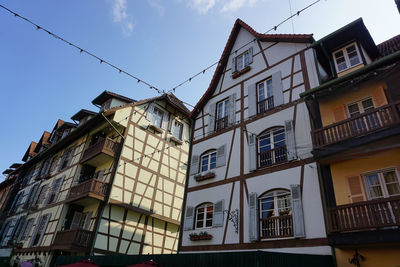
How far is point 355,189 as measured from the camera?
8781mm

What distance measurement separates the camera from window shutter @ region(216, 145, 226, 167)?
12.9 metres

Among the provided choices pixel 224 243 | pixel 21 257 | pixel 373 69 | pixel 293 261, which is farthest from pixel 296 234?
pixel 21 257

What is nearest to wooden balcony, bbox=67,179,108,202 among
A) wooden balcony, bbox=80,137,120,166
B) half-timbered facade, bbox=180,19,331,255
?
wooden balcony, bbox=80,137,120,166

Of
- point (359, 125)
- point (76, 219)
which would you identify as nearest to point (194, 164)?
point (359, 125)

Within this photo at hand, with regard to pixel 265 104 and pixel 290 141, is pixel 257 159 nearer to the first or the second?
pixel 290 141

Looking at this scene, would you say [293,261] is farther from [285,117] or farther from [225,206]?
[285,117]

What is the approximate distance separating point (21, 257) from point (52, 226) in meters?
4.93

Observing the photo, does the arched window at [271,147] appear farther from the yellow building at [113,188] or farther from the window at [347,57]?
the yellow building at [113,188]

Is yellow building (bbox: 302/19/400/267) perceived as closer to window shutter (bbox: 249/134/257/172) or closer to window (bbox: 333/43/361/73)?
window (bbox: 333/43/361/73)

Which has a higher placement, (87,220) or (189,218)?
(87,220)

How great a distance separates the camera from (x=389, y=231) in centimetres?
700

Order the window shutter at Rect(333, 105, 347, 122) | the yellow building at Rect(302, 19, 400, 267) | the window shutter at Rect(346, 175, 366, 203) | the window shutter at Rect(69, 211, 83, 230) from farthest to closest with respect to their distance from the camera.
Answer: the window shutter at Rect(69, 211, 83, 230)
the window shutter at Rect(333, 105, 347, 122)
the window shutter at Rect(346, 175, 366, 203)
the yellow building at Rect(302, 19, 400, 267)

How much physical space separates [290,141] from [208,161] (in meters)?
4.81

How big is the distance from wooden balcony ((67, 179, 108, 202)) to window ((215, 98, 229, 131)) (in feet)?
26.4
